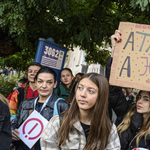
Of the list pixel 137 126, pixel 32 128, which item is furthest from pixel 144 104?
pixel 32 128

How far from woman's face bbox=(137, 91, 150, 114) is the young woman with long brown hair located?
565 mm

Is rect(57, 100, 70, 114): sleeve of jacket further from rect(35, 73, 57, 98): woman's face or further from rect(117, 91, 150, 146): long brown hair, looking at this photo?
rect(117, 91, 150, 146): long brown hair

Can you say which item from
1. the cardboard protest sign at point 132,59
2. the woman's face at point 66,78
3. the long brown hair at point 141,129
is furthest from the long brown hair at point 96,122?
the woman's face at point 66,78

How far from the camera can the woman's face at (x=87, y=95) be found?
1.70 meters

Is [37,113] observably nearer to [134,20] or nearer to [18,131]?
[18,131]

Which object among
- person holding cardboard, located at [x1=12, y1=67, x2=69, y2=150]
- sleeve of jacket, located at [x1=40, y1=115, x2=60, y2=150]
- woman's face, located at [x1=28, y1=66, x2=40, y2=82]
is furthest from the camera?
woman's face, located at [x1=28, y1=66, x2=40, y2=82]

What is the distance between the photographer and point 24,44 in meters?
5.39

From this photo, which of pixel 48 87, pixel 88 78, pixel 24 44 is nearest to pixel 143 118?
pixel 88 78

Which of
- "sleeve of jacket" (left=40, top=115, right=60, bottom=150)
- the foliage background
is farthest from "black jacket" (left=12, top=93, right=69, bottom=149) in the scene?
the foliage background

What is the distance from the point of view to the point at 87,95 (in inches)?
67.2

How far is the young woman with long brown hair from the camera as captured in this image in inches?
64.6

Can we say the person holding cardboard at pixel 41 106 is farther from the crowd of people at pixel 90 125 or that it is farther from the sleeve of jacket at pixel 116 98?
the sleeve of jacket at pixel 116 98

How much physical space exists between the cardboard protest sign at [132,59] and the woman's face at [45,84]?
2.76 feet

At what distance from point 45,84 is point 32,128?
555mm
